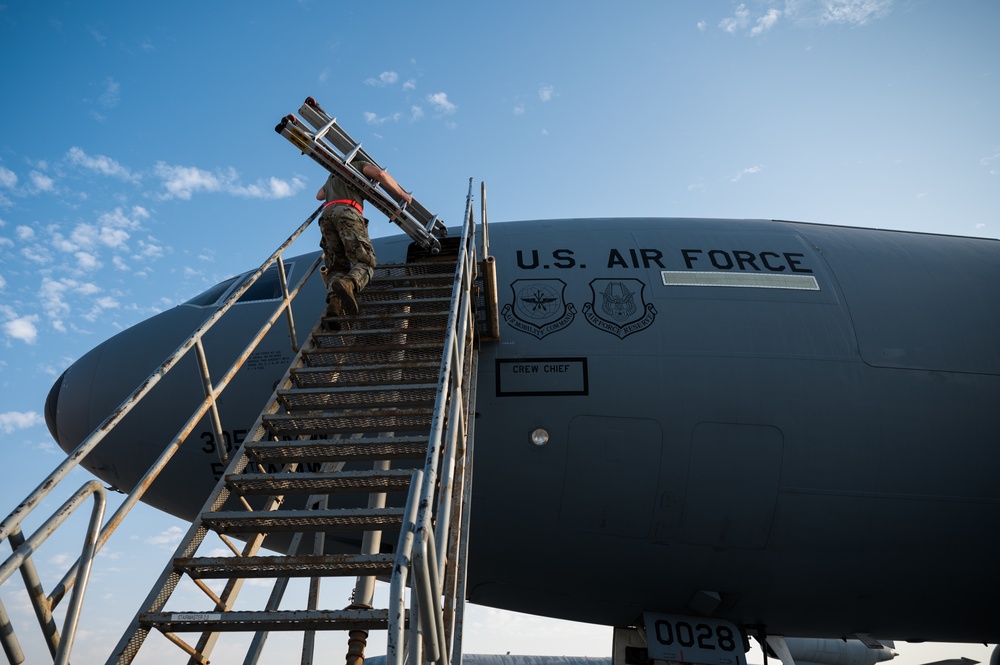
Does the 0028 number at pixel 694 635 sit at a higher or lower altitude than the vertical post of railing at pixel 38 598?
higher

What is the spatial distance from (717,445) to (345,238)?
3853 mm

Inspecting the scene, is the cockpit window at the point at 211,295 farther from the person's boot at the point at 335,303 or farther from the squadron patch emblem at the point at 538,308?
the squadron patch emblem at the point at 538,308

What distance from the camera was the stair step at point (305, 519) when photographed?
153 inches

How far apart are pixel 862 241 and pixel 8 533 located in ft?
28.0

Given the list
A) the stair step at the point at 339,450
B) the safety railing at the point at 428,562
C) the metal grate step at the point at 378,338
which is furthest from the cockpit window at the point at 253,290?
the safety railing at the point at 428,562

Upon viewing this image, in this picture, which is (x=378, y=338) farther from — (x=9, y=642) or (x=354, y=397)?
(x=9, y=642)

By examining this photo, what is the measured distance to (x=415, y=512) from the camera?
2637 mm

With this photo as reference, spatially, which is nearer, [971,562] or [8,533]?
[8,533]

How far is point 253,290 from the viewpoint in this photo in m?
8.27

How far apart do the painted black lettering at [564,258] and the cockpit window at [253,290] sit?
3150 mm

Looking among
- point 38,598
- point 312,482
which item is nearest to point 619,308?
point 312,482

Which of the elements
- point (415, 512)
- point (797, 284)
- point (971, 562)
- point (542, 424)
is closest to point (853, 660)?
point (971, 562)

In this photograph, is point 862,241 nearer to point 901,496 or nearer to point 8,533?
point 901,496

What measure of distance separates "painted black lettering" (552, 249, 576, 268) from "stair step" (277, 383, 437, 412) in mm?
2876
